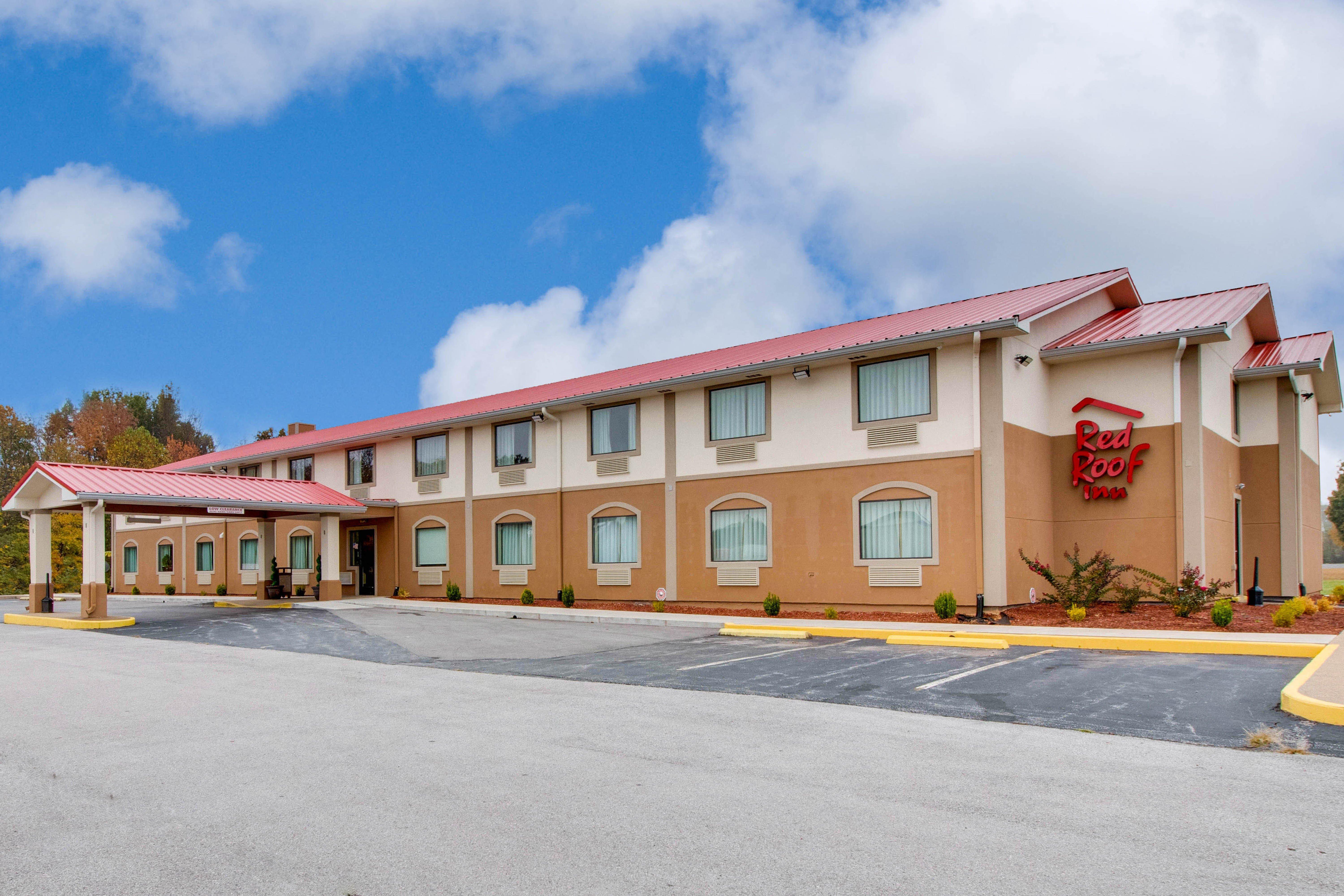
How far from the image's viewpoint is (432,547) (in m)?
28.5

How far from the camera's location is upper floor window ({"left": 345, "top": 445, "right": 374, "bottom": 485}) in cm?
3056

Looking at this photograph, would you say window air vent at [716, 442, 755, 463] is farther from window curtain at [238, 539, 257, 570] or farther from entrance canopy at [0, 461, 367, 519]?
window curtain at [238, 539, 257, 570]

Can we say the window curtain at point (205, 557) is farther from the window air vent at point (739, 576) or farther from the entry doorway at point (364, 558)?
the window air vent at point (739, 576)

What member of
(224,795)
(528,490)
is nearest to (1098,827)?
(224,795)

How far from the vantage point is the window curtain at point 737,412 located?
2081 centimetres

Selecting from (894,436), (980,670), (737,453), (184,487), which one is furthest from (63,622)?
(980,670)

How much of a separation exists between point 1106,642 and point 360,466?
24.4 m

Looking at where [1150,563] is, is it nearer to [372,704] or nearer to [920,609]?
[920,609]

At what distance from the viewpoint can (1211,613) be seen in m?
14.9

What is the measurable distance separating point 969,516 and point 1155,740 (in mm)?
10355

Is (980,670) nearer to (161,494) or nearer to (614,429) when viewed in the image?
(614,429)

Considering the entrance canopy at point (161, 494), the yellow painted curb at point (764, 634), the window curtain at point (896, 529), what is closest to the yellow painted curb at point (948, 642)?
the yellow painted curb at point (764, 634)

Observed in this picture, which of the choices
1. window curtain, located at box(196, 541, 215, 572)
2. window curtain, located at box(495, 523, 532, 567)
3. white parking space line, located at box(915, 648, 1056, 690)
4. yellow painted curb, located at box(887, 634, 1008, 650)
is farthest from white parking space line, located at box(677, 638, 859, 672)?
window curtain, located at box(196, 541, 215, 572)

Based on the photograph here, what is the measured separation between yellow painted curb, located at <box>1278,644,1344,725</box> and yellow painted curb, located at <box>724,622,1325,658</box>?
3108mm
